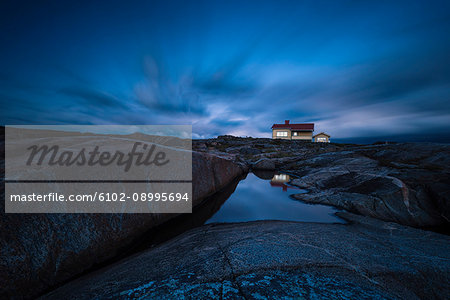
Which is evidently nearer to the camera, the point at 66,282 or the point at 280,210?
the point at 66,282

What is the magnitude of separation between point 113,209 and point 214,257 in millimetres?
2199

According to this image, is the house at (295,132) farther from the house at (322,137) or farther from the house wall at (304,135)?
the house at (322,137)

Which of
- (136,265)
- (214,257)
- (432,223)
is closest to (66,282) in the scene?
(136,265)

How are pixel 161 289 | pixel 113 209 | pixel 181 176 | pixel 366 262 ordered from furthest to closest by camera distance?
1. pixel 181 176
2. pixel 113 209
3. pixel 366 262
4. pixel 161 289

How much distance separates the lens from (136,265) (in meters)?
2.06

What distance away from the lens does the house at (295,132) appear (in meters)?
40.5

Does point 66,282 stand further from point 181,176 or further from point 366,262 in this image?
point 366,262

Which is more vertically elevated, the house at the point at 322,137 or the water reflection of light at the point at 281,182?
the house at the point at 322,137

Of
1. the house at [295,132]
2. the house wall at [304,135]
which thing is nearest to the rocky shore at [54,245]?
the house at [295,132]
